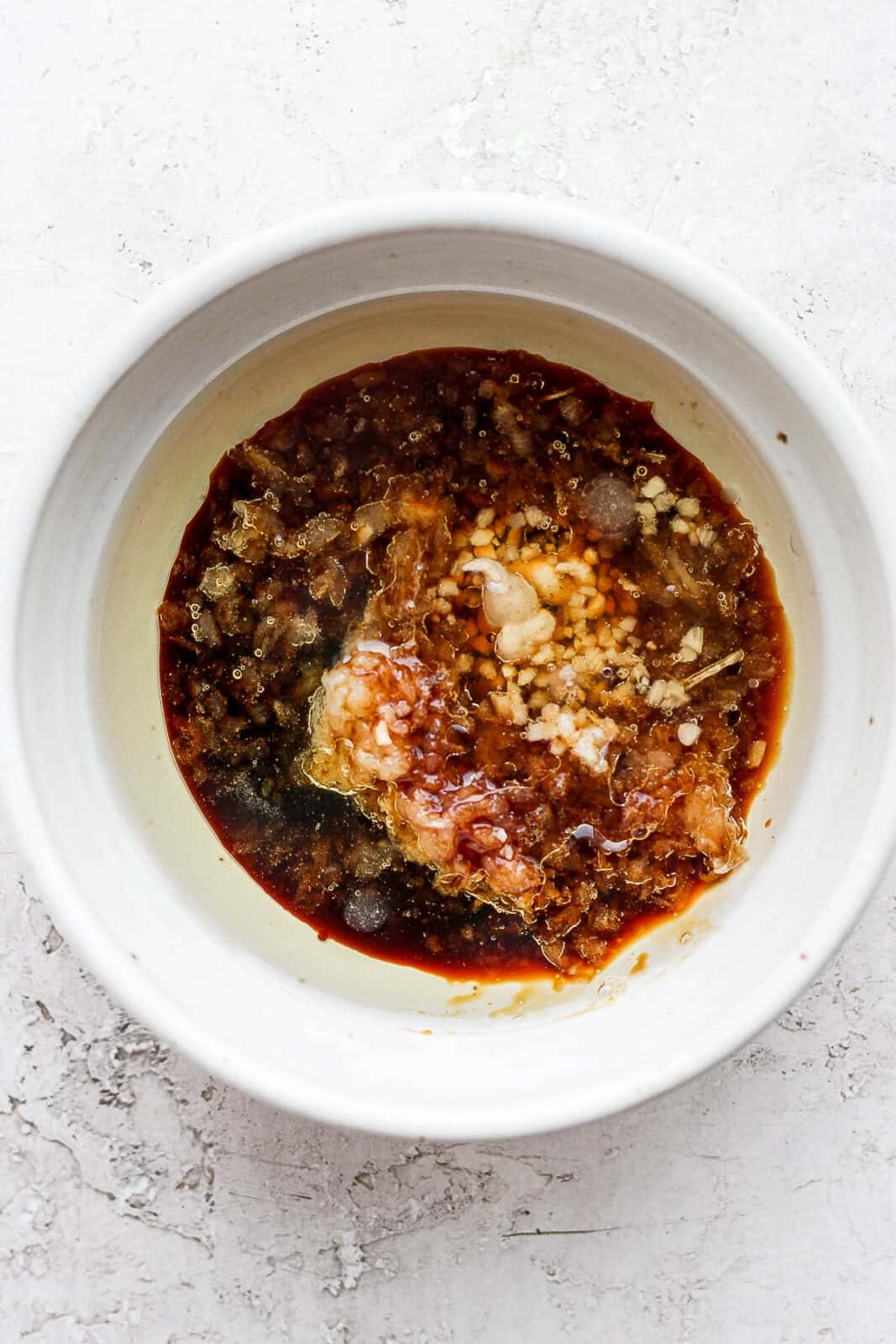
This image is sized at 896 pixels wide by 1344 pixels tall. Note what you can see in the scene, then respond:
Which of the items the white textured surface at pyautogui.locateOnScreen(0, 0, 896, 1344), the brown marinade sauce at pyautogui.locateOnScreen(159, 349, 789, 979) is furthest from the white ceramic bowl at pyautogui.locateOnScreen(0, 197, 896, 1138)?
the white textured surface at pyautogui.locateOnScreen(0, 0, 896, 1344)

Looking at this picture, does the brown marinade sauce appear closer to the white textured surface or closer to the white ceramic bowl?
the white ceramic bowl

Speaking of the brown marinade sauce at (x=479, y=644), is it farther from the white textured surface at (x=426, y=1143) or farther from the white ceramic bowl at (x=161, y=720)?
the white textured surface at (x=426, y=1143)

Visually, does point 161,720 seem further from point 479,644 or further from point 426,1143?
point 426,1143

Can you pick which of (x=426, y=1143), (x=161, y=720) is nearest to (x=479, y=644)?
(x=161, y=720)

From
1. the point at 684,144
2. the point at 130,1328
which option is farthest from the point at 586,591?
the point at 130,1328

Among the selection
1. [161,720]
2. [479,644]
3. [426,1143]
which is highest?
[479,644]

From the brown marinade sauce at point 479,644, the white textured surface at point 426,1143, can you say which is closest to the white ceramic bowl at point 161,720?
the brown marinade sauce at point 479,644
